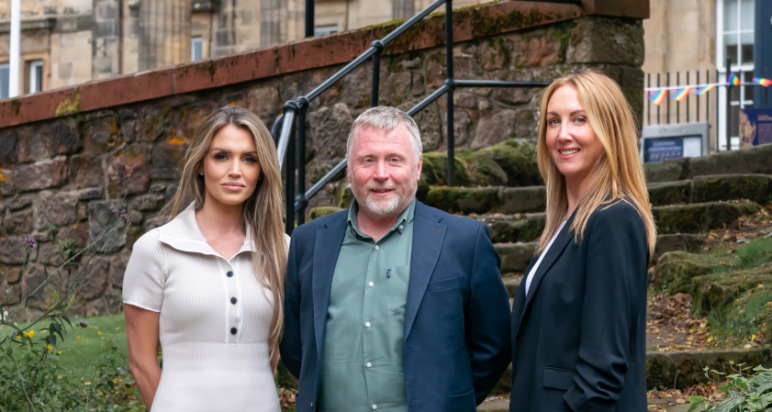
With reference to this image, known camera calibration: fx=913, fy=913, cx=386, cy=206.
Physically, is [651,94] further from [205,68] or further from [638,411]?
[638,411]

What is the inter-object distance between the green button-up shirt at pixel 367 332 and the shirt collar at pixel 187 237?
1.07 feet

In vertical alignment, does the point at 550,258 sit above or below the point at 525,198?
below

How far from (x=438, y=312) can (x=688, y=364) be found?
6.34 feet

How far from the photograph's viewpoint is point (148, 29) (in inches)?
653

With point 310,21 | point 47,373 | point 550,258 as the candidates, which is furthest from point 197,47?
point 550,258

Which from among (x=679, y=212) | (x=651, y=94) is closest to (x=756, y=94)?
(x=651, y=94)

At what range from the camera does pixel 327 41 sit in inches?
266

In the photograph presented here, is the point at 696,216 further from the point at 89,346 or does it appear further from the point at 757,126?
the point at 757,126

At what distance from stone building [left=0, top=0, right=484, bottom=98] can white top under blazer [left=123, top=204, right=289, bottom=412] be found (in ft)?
40.4

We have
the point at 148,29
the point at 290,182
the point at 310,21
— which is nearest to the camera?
the point at 290,182

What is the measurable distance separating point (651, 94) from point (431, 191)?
373 inches

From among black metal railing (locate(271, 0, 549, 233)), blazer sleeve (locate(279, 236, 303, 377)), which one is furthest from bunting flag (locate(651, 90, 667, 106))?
blazer sleeve (locate(279, 236, 303, 377))

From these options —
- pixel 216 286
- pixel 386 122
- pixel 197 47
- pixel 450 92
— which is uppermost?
pixel 197 47

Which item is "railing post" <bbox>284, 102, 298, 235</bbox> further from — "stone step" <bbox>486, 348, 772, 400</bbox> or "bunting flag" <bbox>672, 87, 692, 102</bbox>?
"bunting flag" <bbox>672, 87, 692, 102</bbox>
